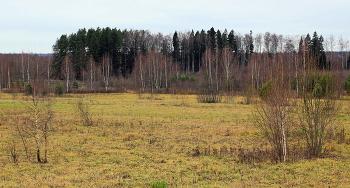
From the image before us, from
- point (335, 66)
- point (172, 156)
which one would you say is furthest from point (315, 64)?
point (172, 156)

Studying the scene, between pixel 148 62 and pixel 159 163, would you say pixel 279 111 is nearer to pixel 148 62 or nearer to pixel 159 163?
pixel 159 163

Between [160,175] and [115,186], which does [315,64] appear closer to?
[160,175]

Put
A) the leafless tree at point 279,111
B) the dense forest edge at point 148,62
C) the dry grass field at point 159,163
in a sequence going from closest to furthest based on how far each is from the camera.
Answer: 1. the dry grass field at point 159,163
2. the leafless tree at point 279,111
3. the dense forest edge at point 148,62

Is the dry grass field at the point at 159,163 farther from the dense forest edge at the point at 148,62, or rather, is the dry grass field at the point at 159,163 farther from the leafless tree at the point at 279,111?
the dense forest edge at the point at 148,62

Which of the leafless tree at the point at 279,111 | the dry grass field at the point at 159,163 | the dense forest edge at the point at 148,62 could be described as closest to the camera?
the dry grass field at the point at 159,163

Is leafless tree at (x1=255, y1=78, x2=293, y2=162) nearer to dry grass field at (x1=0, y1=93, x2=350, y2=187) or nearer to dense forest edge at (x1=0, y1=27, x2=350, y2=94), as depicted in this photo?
dry grass field at (x1=0, y1=93, x2=350, y2=187)

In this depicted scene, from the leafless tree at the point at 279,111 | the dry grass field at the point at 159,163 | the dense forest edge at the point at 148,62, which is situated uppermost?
the dense forest edge at the point at 148,62

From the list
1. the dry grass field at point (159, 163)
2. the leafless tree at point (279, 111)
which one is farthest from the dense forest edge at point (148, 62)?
the leafless tree at point (279, 111)

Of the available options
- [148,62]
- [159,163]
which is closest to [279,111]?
[159,163]

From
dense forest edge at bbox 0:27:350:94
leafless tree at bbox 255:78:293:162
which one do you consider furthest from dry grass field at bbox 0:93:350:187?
dense forest edge at bbox 0:27:350:94

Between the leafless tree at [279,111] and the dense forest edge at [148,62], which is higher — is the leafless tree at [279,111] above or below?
below

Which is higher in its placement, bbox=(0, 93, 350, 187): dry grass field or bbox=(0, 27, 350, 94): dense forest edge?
bbox=(0, 27, 350, 94): dense forest edge

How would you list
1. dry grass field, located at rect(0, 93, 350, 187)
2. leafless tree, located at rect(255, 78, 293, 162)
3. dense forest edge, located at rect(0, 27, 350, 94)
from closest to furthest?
dry grass field, located at rect(0, 93, 350, 187)
leafless tree, located at rect(255, 78, 293, 162)
dense forest edge, located at rect(0, 27, 350, 94)

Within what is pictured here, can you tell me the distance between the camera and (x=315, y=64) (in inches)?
466
